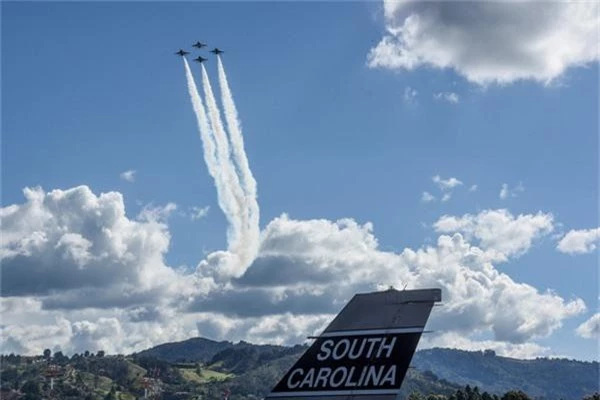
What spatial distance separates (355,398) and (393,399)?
154 cm

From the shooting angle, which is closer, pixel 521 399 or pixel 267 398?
pixel 267 398

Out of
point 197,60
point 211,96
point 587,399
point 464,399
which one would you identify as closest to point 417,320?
point 211,96

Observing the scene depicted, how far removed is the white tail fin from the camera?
104 feet

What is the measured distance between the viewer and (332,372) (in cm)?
3238

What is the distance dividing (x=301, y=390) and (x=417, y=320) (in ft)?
18.6

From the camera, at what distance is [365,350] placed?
32125 millimetres

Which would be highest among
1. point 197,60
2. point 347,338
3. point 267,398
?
point 197,60

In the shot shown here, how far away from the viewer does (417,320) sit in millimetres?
31531

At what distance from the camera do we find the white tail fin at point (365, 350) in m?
31.6

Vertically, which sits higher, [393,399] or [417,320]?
[417,320]

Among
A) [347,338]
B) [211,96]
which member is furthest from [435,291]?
[211,96]

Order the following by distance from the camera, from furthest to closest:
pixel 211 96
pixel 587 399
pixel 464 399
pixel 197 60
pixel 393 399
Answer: pixel 464 399 < pixel 587 399 < pixel 197 60 < pixel 211 96 < pixel 393 399

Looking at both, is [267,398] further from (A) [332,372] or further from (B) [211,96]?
(B) [211,96]

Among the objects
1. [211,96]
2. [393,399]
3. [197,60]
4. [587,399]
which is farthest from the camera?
[587,399]
